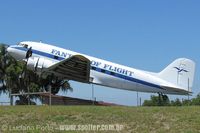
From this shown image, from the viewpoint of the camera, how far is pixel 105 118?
17.7m

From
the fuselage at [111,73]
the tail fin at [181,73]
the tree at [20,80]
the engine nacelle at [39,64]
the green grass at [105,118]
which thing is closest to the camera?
the green grass at [105,118]

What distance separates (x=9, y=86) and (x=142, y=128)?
36752 mm

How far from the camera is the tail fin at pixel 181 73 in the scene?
38.4 metres

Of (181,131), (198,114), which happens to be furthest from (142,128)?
(198,114)

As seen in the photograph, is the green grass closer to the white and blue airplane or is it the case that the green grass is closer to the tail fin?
the white and blue airplane

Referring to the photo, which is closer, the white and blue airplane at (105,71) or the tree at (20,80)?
the white and blue airplane at (105,71)

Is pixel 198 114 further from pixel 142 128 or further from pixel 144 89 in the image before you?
pixel 144 89

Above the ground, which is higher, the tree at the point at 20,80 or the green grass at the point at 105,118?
the tree at the point at 20,80

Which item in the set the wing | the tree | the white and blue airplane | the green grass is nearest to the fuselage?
the white and blue airplane

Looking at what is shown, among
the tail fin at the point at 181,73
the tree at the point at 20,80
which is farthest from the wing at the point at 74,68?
the tree at the point at 20,80

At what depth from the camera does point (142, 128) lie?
1642cm

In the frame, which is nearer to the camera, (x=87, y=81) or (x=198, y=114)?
(x=198, y=114)

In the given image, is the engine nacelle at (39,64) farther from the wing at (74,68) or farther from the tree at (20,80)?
the tree at (20,80)

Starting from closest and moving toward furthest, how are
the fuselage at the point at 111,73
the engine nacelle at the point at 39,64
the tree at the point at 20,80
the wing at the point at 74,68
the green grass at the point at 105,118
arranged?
the green grass at the point at 105,118 → the wing at the point at 74,68 → the engine nacelle at the point at 39,64 → the fuselage at the point at 111,73 → the tree at the point at 20,80
